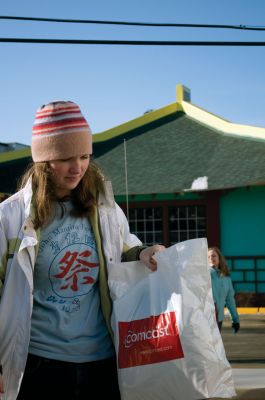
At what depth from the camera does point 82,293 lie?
2607mm

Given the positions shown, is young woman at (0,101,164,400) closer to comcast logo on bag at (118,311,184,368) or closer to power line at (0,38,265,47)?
comcast logo on bag at (118,311,184,368)

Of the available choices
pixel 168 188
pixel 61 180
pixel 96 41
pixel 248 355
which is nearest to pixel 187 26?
pixel 96 41

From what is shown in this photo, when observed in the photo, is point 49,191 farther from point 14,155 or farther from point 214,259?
point 14,155

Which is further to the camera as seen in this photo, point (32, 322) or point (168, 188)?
point (168, 188)

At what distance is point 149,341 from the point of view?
256 centimetres

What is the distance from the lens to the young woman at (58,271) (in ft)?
8.29

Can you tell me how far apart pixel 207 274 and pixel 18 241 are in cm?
69

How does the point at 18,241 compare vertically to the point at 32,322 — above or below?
above

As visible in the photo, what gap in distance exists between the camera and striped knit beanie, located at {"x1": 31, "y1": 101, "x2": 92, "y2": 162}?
105 inches

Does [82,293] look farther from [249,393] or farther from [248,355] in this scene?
[248,355]

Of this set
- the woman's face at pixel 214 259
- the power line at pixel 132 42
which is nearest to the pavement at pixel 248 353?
the woman's face at pixel 214 259

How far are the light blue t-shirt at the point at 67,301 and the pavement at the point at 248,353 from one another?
77.6 inches

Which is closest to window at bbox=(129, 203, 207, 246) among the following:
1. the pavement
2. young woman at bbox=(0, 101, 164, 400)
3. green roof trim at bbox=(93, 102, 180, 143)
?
the pavement

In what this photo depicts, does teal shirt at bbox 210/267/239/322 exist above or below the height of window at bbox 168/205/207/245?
below
